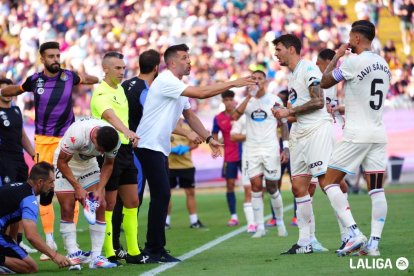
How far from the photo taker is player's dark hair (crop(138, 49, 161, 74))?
1225 centimetres

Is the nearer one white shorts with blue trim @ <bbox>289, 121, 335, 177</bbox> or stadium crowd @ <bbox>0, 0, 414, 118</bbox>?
white shorts with blue trim @ <bbox>289, 121, 335, 177</bbox>

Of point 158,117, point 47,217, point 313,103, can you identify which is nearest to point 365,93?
point 313,103

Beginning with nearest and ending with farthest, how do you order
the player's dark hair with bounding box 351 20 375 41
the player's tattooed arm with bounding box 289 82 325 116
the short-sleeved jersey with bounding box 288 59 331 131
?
the player's dark hair with bounding box 351 20 375 41 → the player's tattooed arm with bounding box 289 82 325 116 → the short-sleeved jersey with bounding box 288 59 331 131

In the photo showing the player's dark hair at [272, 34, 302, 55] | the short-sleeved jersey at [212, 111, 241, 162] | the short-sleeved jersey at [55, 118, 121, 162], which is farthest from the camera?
the short-sleeved jersey at [212, 111, 241, 162]

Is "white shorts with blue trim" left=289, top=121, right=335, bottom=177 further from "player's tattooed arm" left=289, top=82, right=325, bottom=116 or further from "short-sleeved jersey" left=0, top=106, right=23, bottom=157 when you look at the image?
"short-sleeved jersey" left=0, top=106, right=23, bottom=157

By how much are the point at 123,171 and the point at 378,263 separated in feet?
10.5

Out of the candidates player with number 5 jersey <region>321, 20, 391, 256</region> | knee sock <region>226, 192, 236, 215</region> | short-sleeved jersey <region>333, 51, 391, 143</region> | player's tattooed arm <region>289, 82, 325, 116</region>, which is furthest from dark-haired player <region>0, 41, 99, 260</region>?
knee sock <region>226, 192, 236, 215</region>

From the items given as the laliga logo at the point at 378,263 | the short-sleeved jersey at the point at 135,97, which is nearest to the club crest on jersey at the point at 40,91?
the short-sleeved jersey at the point at 135,97

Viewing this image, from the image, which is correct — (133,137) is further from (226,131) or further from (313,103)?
(226,131)

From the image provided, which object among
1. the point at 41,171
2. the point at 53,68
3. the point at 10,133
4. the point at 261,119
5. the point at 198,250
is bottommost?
the point at 198,250

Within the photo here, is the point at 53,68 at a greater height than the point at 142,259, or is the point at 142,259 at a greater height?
the point at 53,68

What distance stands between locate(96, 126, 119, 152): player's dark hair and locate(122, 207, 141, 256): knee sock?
1506 millimetres

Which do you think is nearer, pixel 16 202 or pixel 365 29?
pixel 16 202

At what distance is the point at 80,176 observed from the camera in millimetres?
11031
